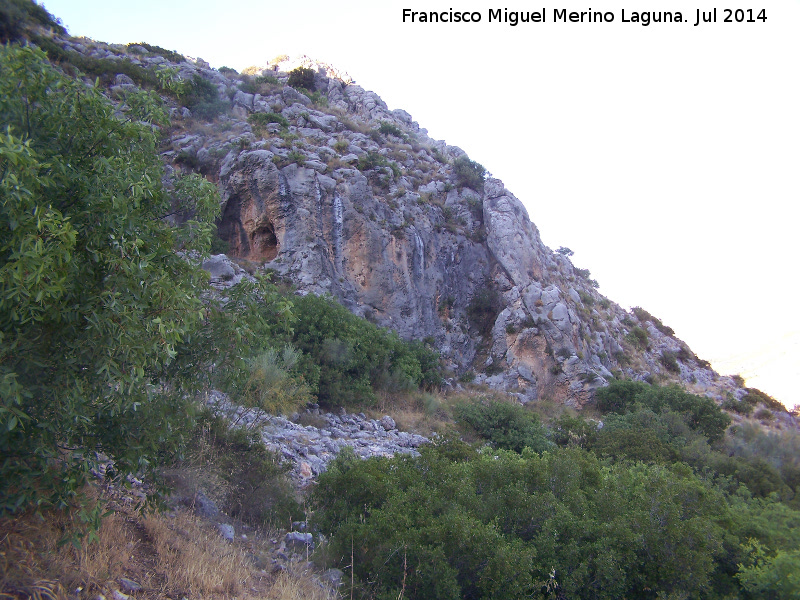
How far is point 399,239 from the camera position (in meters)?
21.1

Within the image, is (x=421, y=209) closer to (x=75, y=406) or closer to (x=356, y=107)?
(x=356, y=107)

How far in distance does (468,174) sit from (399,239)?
24.4ft

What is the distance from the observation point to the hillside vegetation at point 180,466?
283cm

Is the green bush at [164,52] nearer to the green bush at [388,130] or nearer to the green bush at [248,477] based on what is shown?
the green bush at [388,130]

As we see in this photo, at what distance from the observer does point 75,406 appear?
2.90m

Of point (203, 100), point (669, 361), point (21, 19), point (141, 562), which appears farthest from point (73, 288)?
point (669, 361)

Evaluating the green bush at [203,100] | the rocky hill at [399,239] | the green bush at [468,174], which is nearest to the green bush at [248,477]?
the rocky hill at [399,239]

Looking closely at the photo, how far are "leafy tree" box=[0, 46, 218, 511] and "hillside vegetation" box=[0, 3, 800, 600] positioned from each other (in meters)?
0.02

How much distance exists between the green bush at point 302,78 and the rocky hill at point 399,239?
15.9 ft

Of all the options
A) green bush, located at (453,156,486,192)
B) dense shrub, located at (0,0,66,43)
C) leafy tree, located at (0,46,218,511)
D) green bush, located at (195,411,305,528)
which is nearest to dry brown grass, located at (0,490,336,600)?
leafy tree, located at (0,46,218,511)

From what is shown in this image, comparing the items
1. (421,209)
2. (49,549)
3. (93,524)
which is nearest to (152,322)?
(93,524)

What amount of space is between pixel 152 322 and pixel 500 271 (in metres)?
21.5

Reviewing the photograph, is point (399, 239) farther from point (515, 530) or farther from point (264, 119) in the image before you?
point (515, 530)

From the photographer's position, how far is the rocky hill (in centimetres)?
1953
